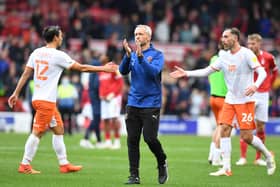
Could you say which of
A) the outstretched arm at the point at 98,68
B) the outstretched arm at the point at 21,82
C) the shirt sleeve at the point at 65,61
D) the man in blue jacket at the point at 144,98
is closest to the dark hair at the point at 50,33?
the shirt sleeve at the point at 65,61

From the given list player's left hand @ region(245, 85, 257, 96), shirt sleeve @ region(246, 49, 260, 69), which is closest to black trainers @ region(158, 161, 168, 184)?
player's left hand @ region(245, 85, 257, 96)

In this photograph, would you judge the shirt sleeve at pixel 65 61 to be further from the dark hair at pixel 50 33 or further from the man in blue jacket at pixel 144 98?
the man in blue jacket at pixel 144 98

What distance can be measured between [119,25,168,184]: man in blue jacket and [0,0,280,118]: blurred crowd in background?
60.4 ft

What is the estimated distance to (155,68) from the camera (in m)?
13.4

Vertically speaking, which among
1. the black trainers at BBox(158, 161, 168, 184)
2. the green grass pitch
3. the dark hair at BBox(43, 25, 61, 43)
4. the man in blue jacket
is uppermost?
the dark hair at BBox(43, 25, 61, 43)

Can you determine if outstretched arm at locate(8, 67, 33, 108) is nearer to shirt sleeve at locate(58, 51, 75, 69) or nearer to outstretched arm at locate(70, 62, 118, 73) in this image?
shirt sleeve at locate(58, 51, 75, 69)

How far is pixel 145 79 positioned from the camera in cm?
1361

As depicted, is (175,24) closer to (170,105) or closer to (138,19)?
(138,19)

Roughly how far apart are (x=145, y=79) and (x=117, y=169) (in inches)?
136

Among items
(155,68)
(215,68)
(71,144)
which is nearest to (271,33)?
(71,144)

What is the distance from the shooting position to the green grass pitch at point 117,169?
13.9 meters

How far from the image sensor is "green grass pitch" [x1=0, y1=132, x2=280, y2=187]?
13891 mm

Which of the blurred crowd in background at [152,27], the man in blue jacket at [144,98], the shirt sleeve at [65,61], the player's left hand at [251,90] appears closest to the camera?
the man in blue jacket at [144,98]

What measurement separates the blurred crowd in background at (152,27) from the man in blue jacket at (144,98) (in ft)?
60.4
